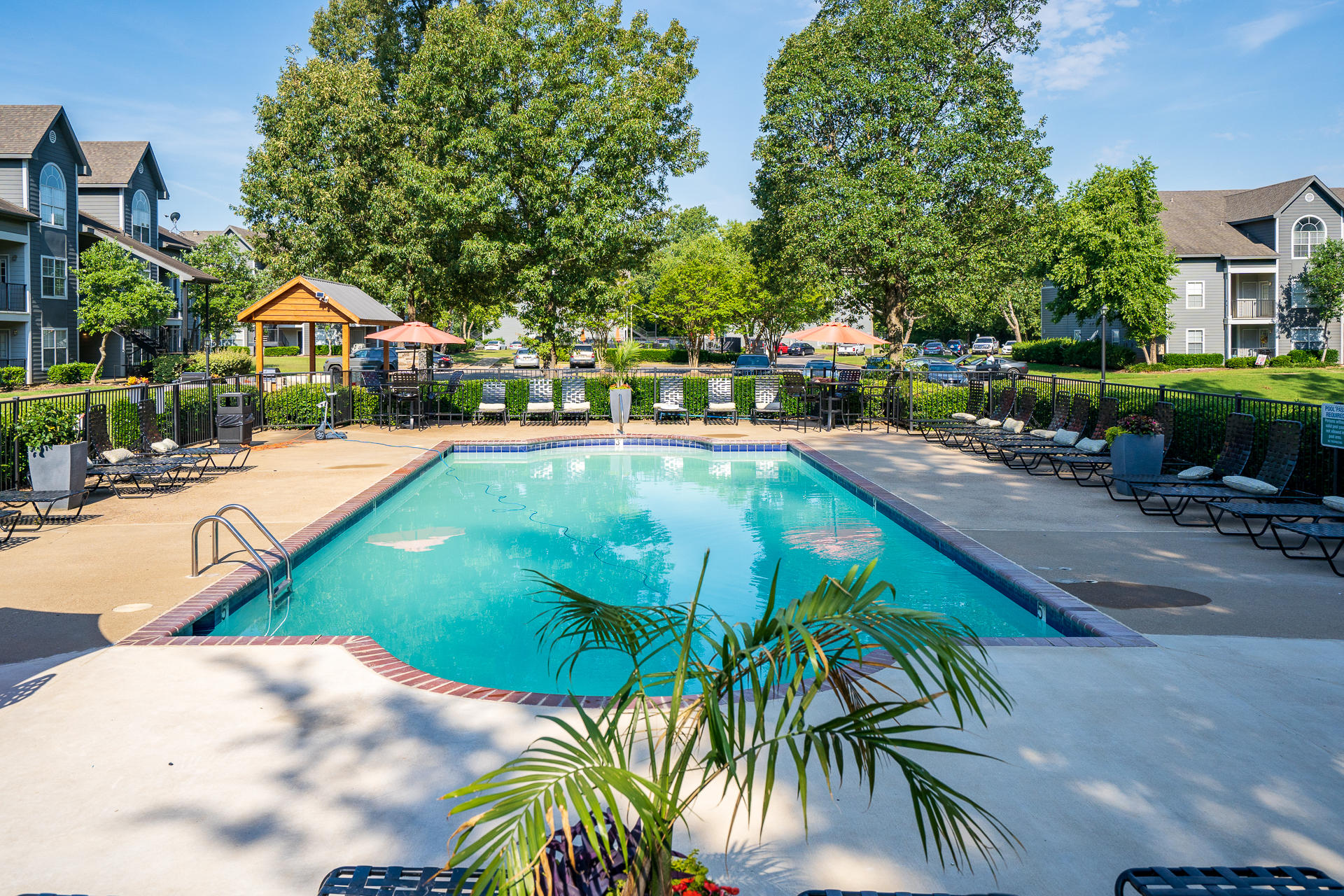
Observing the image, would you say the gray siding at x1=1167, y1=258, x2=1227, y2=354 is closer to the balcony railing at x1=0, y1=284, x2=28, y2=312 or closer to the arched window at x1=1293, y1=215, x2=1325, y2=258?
the arched window at x1=1293, y1=215, x2=1325, y2=258

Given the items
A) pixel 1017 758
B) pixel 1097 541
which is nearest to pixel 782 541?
pixel 1097 541

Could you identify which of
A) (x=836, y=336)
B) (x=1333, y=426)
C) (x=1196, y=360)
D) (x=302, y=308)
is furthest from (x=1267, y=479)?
(x=1196, y=360)

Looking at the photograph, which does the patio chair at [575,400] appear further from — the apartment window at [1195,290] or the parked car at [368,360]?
the apartment window at [1195,290]

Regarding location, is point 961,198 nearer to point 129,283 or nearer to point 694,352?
point 694,352

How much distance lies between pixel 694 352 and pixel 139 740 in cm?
4730

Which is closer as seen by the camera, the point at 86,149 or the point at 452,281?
the point at 452,281

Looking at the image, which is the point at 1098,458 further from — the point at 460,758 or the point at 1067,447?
the point at 460,758

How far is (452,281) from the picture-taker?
93.5ft

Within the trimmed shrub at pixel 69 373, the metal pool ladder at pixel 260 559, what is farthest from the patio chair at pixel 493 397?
the trimmed shrub at pixel 69 373

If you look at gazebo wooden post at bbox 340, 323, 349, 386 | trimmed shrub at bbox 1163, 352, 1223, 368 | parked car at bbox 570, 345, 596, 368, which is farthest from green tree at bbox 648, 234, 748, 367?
gazebo wooden post at bbox 340, 323, 349, 386

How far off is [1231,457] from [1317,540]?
87.2 inches

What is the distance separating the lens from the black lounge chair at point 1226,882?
2461 millimetres

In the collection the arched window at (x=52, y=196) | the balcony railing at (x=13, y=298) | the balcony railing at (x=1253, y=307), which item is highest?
the arched window at (x=52, y=196)

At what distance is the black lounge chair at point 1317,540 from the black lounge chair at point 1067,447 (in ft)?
14.8
